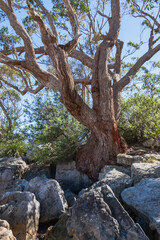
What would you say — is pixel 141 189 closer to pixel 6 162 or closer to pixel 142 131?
pixel 142 131

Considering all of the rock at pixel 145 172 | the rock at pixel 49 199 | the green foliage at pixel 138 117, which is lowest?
the rock at pixel 49 199

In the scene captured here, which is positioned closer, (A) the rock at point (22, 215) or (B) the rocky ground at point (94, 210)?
(B) the rocky ground at point (94, 210)

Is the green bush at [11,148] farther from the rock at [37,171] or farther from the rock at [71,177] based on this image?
the rock at [71,177]

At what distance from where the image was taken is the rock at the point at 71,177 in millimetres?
5891

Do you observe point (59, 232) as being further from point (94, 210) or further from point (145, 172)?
point (145, 172)

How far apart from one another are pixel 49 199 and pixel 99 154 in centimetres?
231

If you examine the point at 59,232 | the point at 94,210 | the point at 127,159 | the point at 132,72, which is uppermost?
the point at 132,72

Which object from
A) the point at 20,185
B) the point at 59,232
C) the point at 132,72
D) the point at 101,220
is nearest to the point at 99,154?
the point at 20,185

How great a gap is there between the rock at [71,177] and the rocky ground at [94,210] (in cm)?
112

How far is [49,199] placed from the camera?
13.0 ft

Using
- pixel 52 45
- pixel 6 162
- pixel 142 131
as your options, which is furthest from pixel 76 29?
pixel 6 162

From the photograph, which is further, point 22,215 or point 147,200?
point 22,215

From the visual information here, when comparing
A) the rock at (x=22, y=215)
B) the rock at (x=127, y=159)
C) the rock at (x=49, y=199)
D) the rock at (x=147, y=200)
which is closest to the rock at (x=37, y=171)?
the rock at (x=49, y=199)

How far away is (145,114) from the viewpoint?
21.2 feet
